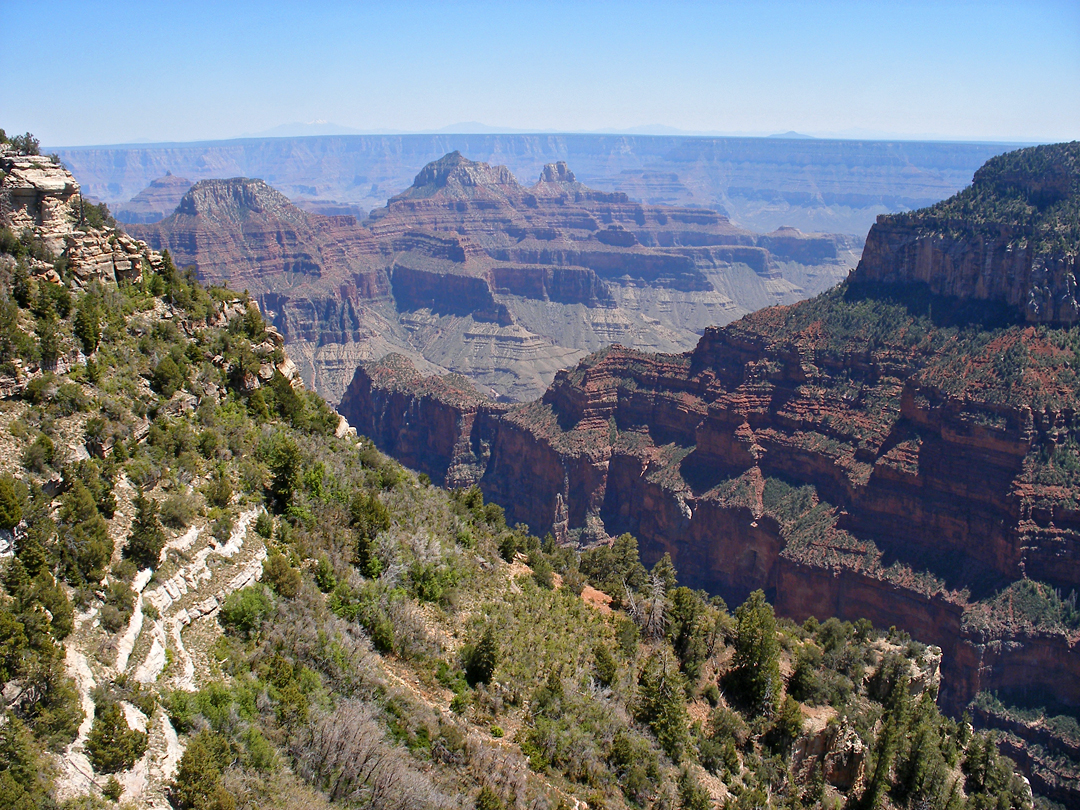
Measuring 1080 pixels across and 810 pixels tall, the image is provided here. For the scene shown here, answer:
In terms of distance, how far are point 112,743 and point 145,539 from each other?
6157 mm

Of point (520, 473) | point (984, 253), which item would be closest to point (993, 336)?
point (984, 253)

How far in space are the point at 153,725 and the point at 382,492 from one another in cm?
1772

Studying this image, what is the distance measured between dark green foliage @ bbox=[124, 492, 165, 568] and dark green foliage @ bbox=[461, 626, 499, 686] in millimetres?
10021

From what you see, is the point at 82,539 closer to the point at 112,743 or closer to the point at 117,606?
the point at 117,606

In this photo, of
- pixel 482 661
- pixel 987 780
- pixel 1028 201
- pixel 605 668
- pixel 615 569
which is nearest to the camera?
pixel 482 661

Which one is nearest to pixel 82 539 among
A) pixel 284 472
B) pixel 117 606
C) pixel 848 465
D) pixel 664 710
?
pixel 117 606

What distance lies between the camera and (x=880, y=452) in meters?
66.9

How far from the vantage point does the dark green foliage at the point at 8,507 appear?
17531 millimetres

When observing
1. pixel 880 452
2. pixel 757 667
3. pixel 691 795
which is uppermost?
pixel 880 452

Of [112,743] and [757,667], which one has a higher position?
[112,743]

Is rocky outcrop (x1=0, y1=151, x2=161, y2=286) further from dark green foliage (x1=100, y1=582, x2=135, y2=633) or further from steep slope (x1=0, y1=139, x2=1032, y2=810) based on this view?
dark green foliage (x1=100, y1=582, x2=135, y2=633)

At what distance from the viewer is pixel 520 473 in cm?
9350

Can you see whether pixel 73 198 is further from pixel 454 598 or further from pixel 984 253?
pixel 984 253

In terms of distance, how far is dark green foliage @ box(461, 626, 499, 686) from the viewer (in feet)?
81.0
